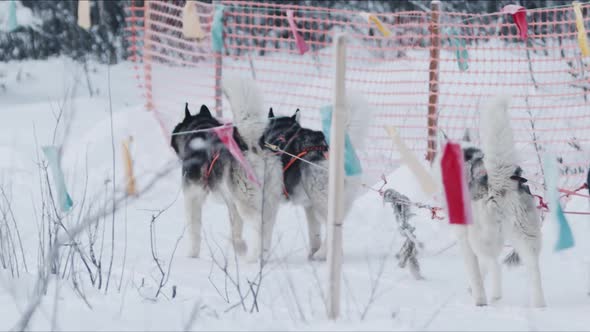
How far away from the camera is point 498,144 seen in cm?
419

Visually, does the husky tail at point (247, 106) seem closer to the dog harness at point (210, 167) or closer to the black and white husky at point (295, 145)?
the black and white husky at point (295, 145)

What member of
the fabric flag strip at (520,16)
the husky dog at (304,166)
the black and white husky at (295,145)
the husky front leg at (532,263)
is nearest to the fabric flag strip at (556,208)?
the husky front leg at (532,263)

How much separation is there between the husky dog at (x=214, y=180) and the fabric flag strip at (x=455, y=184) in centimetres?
252

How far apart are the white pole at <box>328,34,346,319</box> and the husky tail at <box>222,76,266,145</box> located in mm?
2171

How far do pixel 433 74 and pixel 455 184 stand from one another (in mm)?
5498

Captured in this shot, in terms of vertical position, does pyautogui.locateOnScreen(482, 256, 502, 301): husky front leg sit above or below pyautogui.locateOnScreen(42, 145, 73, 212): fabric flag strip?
below

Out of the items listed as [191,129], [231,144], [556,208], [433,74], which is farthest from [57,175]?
[433,74]

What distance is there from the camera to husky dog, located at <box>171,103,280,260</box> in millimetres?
5469

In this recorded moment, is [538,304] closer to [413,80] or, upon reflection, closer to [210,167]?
[210,167]

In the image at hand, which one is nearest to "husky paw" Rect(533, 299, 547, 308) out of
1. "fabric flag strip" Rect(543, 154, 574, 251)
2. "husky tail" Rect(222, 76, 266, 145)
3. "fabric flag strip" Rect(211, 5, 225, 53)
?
"fabric flag strip" Rect(543, 154, 574, 251)

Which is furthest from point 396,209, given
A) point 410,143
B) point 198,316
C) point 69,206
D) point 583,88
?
point 583,88

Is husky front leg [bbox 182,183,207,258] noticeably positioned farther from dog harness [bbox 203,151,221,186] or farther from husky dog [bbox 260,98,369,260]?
husky dog [bbox 260,98,369,260]

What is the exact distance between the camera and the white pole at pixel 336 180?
316 cm

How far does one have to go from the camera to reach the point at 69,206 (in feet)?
14.8
